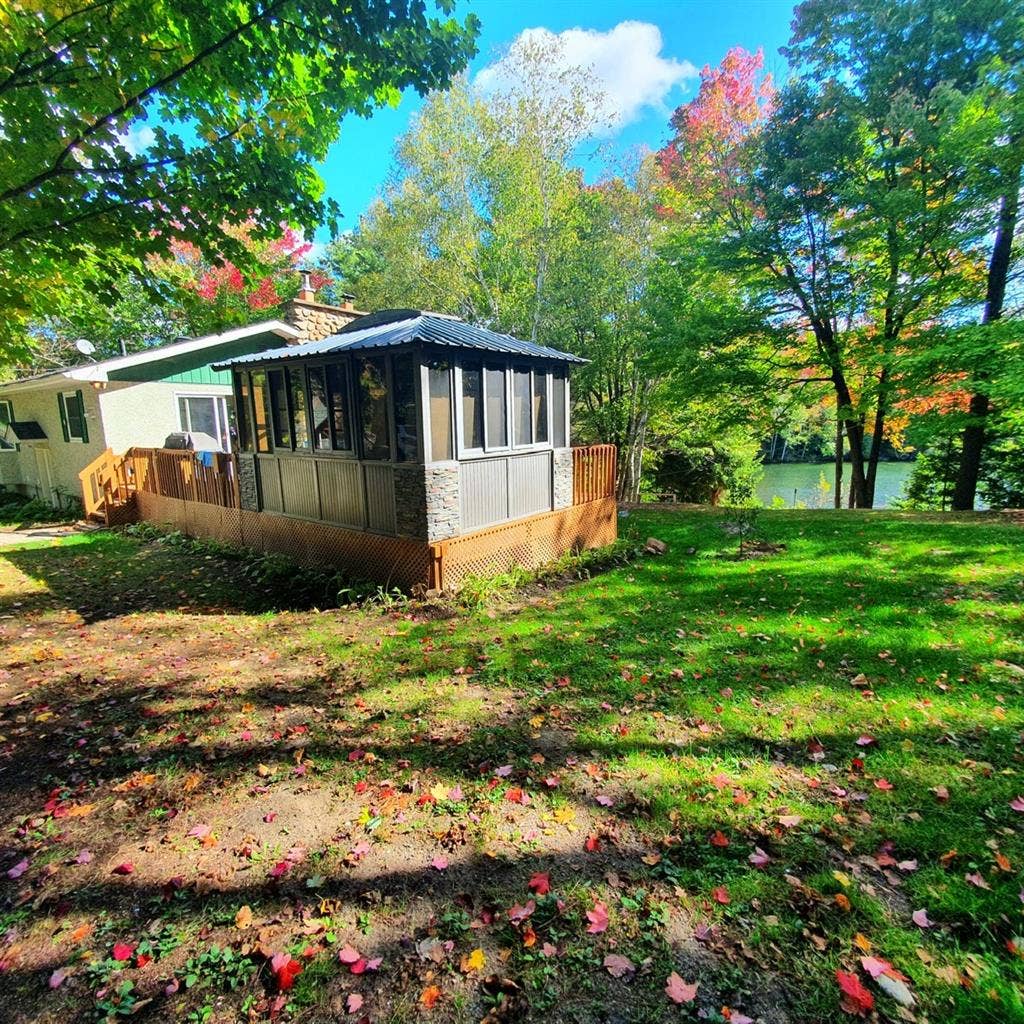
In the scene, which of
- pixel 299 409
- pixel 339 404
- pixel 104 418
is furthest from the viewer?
pixel 104 418

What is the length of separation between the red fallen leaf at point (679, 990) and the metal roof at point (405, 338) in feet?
20.1

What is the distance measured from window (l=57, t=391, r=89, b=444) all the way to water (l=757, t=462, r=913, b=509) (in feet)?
82.9

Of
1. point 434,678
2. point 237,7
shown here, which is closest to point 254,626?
point 434,678

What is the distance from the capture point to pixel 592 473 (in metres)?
10.1

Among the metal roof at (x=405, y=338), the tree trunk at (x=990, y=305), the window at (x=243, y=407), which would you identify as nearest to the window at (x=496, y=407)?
the metal roof at (x=405, y=338)

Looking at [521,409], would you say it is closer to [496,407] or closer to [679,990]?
[496,407]

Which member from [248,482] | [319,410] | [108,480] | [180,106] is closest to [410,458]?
[319,410]

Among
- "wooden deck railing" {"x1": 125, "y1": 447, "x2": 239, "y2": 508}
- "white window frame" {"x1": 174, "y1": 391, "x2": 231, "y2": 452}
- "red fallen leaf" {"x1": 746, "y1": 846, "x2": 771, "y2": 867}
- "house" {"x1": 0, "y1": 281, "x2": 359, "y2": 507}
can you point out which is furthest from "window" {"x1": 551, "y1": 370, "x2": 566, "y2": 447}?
"white window frame" {"x1": 174, "y1": 391, "x2": 231, "y2": 452}

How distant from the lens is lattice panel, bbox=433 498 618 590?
739cm

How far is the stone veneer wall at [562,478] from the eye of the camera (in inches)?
368

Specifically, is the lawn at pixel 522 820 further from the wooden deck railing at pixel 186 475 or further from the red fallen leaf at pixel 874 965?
the wooden deck railing at pixel 186 475

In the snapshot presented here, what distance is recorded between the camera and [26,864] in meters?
2.71

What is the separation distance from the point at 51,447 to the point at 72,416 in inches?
78.8

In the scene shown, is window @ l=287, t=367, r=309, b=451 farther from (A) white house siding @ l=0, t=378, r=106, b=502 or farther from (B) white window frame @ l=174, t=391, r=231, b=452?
(A) white house siding @ l=0, t=378, r=106, b=502
